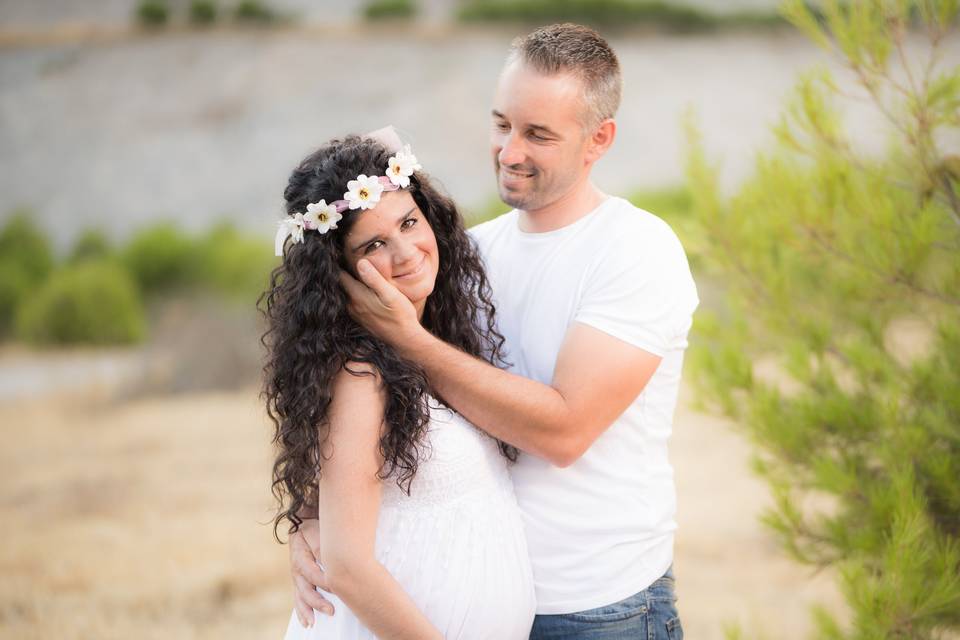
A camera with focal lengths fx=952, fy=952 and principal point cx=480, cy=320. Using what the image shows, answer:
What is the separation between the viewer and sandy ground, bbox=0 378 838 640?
508 centimetres

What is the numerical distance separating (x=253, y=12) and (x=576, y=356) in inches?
786

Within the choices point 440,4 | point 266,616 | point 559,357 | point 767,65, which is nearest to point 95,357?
point 266,616

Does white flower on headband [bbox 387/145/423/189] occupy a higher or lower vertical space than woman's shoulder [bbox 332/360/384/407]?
higher

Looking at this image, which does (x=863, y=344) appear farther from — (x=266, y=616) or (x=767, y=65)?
(x=767, y=65)

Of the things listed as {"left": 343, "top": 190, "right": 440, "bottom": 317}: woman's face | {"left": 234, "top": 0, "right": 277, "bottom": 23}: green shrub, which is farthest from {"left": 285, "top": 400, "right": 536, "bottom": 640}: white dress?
{"left": 234, "top": 0, "right": 277, "bottom": 23}: green shrub

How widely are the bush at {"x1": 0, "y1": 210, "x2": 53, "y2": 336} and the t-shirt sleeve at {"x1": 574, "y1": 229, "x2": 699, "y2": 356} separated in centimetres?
1156

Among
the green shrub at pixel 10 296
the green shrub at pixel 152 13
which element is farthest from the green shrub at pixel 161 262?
the green shrub at pixel 152 13

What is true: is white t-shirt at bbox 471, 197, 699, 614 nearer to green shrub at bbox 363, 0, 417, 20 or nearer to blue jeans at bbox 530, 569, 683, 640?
blue jeans at bbox 530, 569, 683, 640

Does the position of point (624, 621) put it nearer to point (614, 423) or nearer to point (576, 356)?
point (614, 423)

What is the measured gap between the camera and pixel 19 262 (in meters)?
12.7

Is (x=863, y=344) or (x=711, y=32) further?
(x=711, y=32)

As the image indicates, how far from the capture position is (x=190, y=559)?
5992mm

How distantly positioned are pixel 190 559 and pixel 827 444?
4.26 m

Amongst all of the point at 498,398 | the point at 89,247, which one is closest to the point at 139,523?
the point at 498,398
